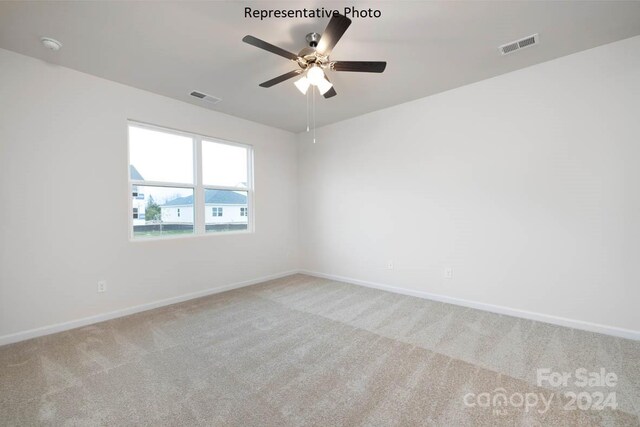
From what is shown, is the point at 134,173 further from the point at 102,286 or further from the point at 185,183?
the point at 102,286

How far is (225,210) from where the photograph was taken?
439 cm

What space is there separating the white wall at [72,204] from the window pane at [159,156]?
0.54 feet

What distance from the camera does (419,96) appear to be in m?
3.71

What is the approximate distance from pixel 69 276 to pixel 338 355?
2.91 meters

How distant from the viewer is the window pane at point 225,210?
4180 millimetres

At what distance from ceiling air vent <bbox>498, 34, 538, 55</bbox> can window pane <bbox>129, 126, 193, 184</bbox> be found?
154 inches

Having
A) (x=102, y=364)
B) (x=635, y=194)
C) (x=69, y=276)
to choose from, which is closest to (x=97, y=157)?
(x=69, y=276)

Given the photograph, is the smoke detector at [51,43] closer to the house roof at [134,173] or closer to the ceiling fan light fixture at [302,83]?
the house roof at [134,173]

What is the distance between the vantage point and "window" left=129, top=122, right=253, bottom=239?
3.50 meters

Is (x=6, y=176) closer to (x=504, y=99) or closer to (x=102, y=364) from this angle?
(x=102, y=364)

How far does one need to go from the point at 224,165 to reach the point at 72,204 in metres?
1.96

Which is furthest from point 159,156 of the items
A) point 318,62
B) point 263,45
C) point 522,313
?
point 522,313

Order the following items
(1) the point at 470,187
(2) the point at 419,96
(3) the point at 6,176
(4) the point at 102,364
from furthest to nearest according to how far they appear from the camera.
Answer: (2) the point at 419,96
(1) the point at 470,187
(3) the point at 6,176
(4) the point at 102,364

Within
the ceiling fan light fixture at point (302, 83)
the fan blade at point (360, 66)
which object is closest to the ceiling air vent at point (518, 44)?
the fan blade at point (360, 66)
